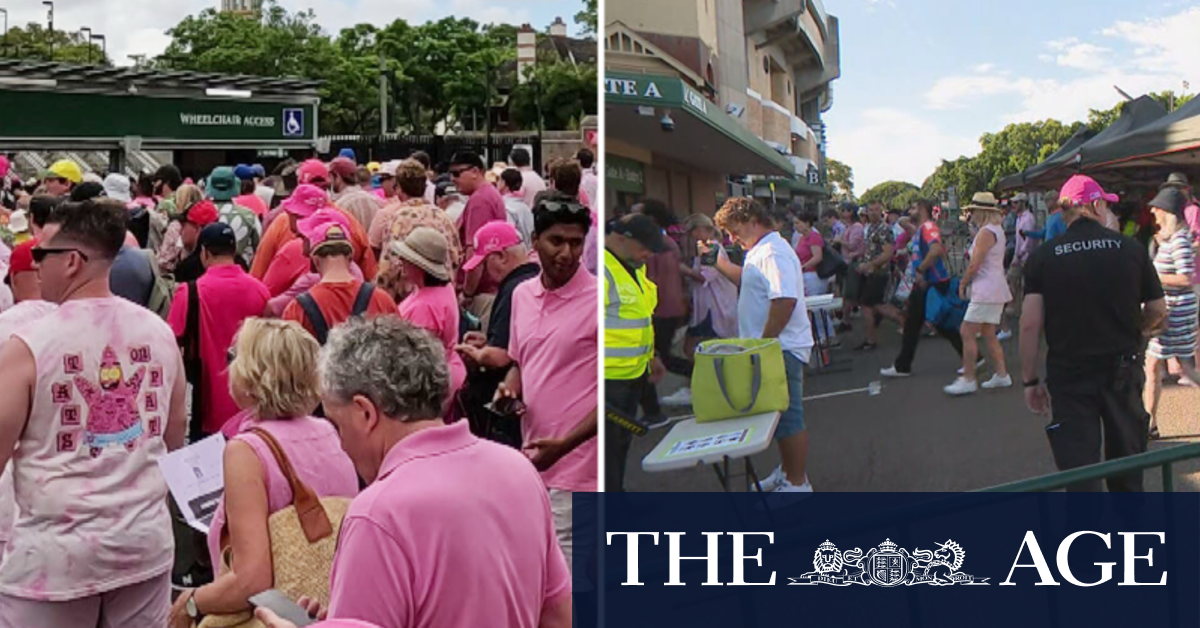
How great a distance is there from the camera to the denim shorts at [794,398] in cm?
164

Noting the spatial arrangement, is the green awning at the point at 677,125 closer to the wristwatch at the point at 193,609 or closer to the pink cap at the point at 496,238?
the wristwatch at the point at 193,609

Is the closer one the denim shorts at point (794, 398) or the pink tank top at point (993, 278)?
the denim shorts at point (794, 398)

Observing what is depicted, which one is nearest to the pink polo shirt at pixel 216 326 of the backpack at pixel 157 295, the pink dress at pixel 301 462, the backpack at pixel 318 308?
the backpack at pixel 318 308

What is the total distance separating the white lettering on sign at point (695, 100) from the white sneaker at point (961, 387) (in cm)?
52

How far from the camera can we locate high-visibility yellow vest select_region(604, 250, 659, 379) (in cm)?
161

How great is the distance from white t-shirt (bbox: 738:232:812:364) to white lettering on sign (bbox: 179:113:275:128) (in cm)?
2417

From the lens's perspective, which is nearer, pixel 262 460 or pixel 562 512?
pixel 262 460

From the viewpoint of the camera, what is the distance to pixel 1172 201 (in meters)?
1.71

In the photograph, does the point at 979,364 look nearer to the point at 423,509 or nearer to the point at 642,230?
the point at 642,230

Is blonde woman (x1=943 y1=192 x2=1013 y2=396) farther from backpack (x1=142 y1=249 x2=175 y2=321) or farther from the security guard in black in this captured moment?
backpack (x1=142 y1=249 x2=175 y2=321)

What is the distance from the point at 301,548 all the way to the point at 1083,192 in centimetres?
153

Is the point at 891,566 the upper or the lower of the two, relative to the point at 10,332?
lower

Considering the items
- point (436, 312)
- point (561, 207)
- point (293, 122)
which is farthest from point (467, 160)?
point (293, 122)

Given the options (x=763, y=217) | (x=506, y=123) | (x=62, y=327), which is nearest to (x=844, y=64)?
(x=763, y=217)
